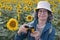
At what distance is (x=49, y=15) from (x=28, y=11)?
75.3 inches

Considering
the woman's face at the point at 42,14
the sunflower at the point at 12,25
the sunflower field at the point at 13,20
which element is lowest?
the sunflower field at the point at 13,20

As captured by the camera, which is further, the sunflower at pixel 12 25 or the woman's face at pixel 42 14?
the sunflower at pixel 12 25

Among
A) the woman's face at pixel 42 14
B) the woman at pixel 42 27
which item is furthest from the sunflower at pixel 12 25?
Result: the woman's face at pixel 42 14

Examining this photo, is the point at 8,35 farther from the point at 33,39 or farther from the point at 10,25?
the point at 33,39

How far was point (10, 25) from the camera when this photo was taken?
3.62 m

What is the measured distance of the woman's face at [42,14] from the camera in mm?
3264

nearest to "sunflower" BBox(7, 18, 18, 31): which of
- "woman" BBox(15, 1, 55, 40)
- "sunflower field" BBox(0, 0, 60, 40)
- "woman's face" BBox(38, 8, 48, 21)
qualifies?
"sunflower field" BBox(0, 0, 60, 40)

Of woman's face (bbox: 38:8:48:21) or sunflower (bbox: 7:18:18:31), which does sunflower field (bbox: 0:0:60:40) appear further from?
woman's face (bbox: 38:8:48:21)

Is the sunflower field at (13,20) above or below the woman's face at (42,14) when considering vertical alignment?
below

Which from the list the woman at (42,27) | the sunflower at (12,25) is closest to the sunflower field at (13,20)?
the sunflower at (12,25)

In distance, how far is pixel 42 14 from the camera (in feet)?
10.7

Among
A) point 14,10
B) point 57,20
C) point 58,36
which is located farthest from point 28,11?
point 58,36

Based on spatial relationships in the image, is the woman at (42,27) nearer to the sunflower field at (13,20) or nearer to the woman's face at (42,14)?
the woman's face at (42,14)

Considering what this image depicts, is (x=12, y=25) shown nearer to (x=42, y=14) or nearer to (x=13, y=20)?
(x=13, y=20)
